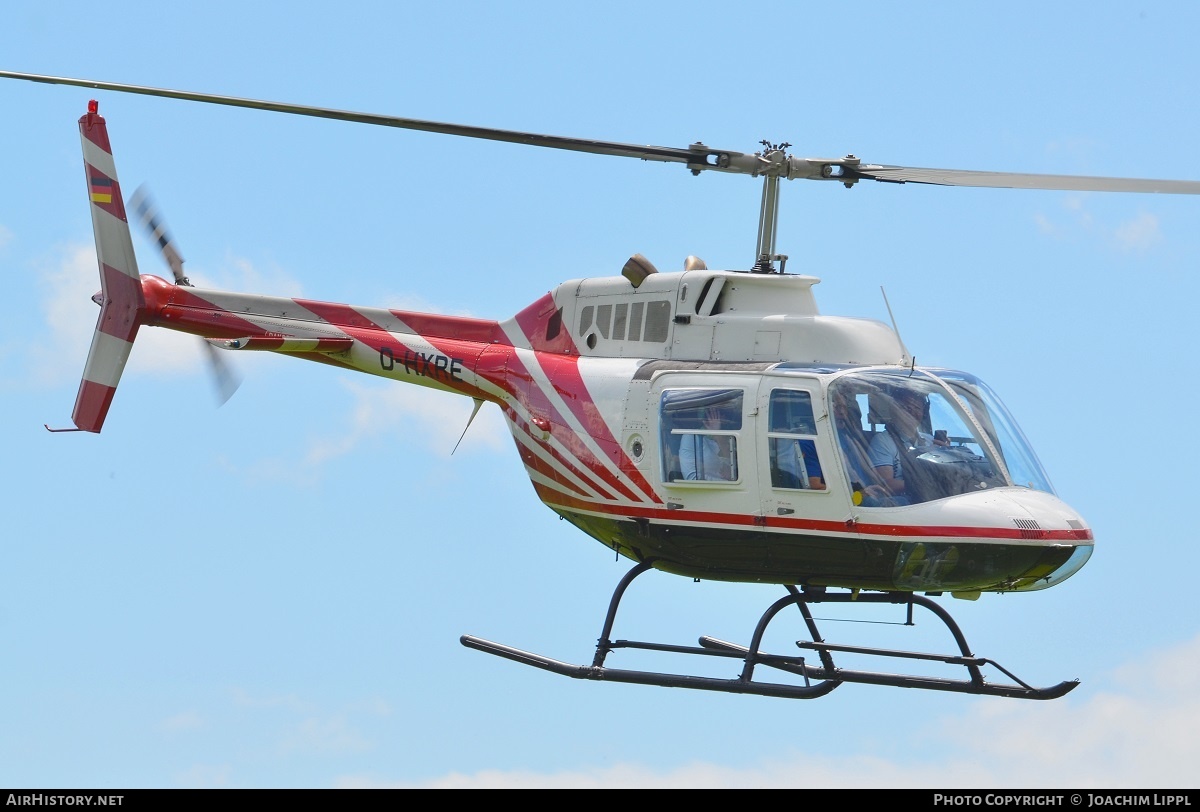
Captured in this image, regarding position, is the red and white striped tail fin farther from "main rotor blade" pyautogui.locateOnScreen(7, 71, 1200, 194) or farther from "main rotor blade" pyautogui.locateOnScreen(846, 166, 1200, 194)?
"main rotor blade" pyautogui.locateOnScreen(846, 166, 1200, 194)

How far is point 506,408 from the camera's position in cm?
1570

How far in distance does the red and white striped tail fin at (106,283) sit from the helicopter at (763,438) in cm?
234

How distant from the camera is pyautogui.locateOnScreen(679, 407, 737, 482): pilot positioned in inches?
527

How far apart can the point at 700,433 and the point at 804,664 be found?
2.27 m

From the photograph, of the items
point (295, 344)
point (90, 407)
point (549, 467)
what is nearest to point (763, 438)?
point (549, 467)

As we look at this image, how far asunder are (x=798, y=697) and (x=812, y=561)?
1.20 metres

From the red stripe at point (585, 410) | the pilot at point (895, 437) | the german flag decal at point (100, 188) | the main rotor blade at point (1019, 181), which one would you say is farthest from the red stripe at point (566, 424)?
the german flag decal at point (100, 188)

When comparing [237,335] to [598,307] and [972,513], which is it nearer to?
[598,307]

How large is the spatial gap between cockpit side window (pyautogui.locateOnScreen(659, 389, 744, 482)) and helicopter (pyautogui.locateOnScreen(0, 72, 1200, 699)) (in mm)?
19

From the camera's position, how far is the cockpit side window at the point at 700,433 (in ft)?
43.9

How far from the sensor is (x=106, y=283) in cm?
1766

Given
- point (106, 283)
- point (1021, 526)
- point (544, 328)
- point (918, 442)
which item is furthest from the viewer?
point (106, 283)

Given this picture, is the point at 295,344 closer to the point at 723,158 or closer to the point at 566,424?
the point at 566,424

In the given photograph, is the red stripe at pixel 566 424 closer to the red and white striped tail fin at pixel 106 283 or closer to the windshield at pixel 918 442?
the windshield at pixel 918 442
